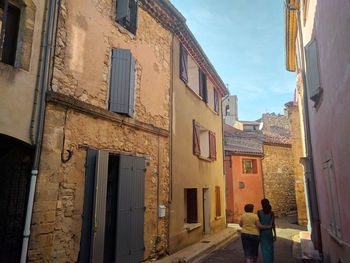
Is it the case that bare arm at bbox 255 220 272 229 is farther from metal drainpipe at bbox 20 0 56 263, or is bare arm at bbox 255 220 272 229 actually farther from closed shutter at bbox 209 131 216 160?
closed shutter at bbox 209 131 216 160

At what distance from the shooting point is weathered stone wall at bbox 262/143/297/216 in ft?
60.4

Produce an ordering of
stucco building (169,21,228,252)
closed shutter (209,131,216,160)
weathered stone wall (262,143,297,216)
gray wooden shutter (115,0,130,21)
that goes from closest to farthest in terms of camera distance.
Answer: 1. gray wooden shutter (115,0,130,21)
2. stucco building (169,21,228,252)
3. closed shutter (209,131,216,160)
4. weathered stone wall (262,143,297,216)

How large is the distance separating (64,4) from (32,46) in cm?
119

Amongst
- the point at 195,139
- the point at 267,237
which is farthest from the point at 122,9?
the point at 267,237

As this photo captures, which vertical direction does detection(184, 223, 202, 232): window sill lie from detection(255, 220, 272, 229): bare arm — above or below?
below

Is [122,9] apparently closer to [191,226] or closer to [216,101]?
[191,226]

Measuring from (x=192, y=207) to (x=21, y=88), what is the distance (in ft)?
23.3

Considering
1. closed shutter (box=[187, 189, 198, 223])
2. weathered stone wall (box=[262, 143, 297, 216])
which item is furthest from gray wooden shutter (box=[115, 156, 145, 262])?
weathered stone wall (box=[262, 143, 297, 216])

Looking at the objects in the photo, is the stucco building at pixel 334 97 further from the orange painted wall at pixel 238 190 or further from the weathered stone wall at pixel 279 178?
the weathered stone wall at pixel 279 178

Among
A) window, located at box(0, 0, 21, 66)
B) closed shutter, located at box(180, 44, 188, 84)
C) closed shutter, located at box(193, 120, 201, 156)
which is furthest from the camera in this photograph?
closed shutter, located at box(193, 120, 201, 156)

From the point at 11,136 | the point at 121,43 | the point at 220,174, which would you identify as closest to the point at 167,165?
the point at 121,43

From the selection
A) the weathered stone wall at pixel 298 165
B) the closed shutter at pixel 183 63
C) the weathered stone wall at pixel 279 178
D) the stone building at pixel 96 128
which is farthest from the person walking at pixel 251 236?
the weathered stone wall at pixel 279 178

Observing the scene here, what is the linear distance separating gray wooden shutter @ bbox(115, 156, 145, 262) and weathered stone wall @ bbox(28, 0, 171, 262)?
12.5 inches

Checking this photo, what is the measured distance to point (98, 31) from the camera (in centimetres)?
597
